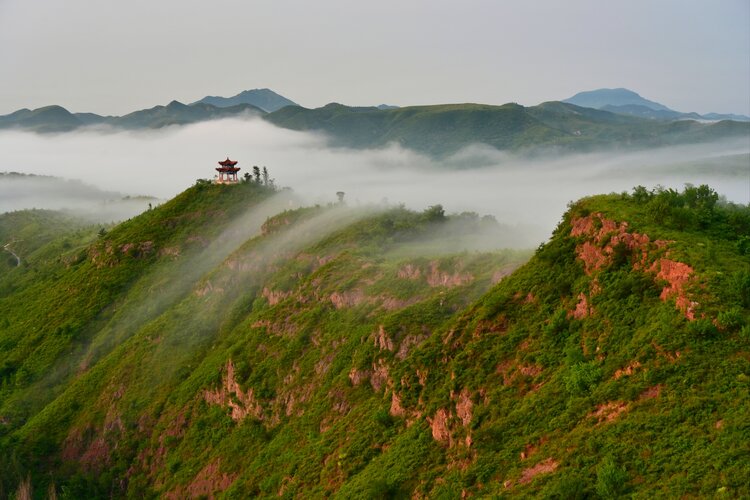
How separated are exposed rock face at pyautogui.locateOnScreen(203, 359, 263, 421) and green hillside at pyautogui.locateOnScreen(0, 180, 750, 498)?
0.27 metres

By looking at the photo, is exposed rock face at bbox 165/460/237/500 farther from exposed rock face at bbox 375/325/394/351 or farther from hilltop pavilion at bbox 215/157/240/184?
hilltop pavilion at bbox 215/157/240/184

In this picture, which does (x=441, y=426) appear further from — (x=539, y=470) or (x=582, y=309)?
(x=582, y=309)

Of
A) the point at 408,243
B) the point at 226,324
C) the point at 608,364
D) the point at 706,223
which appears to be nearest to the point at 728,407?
the point at 608,364

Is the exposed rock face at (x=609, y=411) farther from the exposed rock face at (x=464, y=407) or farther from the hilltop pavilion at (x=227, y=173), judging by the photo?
the hilltop pavilion at (x=227, y=173)

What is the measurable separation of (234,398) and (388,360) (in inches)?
1193

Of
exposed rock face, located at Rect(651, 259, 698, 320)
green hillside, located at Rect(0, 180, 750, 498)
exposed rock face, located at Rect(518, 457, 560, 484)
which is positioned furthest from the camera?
exposed rock face, located at Rect(651, 259, 698, 320)

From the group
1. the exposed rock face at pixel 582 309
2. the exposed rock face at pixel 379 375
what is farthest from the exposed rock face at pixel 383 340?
the exposed rock face at pixel 582 309

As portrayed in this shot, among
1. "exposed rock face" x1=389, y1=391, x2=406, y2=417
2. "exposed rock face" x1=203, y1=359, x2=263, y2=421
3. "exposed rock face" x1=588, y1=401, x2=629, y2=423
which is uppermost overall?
"exposed rock face" x1=588, y1=401, x2=629, y2=423

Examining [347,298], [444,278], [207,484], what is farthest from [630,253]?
[207,484]

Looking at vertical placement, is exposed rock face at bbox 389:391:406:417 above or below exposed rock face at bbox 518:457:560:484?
below

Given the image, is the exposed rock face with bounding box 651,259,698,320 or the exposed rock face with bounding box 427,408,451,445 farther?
the exposed rock face with bounding box 427,408,451,445

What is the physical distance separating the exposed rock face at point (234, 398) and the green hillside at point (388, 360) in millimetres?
268

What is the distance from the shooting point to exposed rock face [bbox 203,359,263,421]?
252 feet

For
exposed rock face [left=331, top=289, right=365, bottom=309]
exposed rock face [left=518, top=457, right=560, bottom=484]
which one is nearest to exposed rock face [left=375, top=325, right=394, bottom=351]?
exposed rock face [left=331, top=289, right=365, bottom=309]
